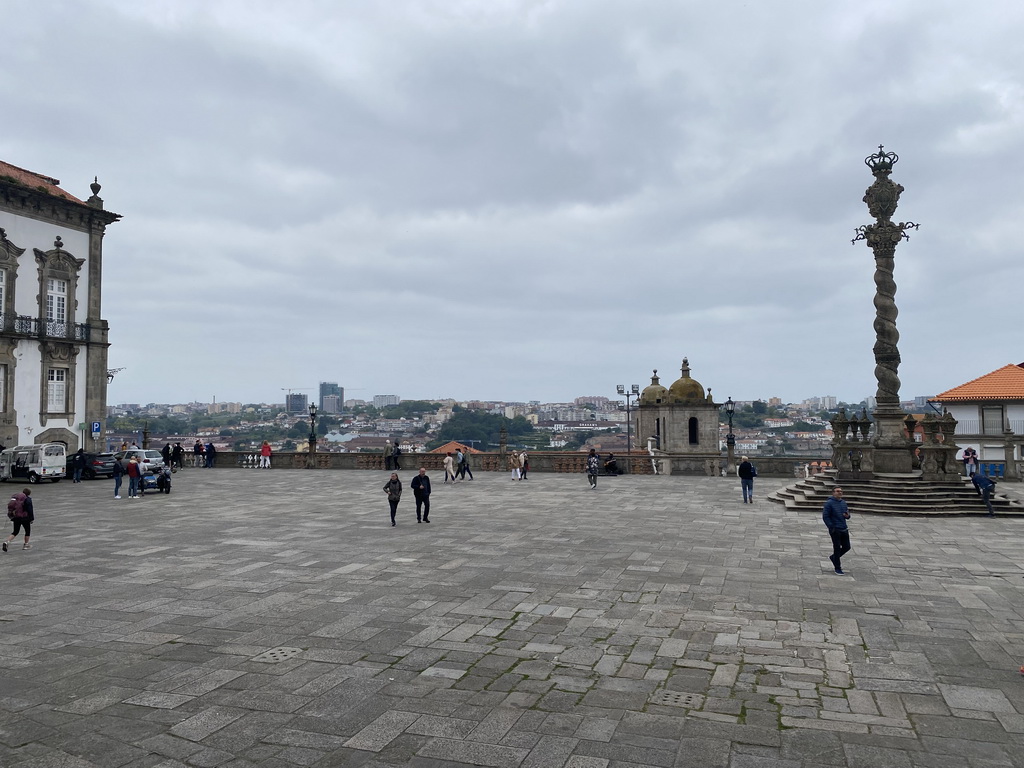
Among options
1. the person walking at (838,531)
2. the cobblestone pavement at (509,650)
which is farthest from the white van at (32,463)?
the person walking at (838,531)

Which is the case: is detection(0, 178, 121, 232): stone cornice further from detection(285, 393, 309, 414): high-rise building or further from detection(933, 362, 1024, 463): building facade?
detection(285, 393, 309, 414): high-rise building

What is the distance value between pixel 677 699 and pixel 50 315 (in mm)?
36325

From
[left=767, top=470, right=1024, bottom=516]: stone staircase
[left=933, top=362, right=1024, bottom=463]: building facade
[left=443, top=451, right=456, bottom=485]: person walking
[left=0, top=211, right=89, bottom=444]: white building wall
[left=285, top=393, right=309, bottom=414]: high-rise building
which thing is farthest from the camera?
[left=285, top=393, right=309, bottom=414]: high-rise building

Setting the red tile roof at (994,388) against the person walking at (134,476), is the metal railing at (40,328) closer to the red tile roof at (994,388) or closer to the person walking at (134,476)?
the person walking at (134,476)

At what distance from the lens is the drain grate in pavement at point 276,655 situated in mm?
6938

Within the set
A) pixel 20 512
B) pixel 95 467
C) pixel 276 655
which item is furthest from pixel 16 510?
pixel 95 467

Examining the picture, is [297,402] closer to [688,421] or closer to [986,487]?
[688,421]

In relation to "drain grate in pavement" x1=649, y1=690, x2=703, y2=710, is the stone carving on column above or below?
above

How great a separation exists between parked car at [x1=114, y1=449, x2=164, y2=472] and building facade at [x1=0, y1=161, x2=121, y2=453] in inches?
217

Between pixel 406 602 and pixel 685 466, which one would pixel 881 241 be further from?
pixel 406 602

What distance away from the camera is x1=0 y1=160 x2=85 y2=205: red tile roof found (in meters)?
32.6

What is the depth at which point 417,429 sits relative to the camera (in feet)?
312

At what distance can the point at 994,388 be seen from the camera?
124ft

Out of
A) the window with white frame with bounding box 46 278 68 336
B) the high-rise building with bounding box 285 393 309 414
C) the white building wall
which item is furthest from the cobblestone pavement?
the high-rise building with bounding box 285 393 309 414
